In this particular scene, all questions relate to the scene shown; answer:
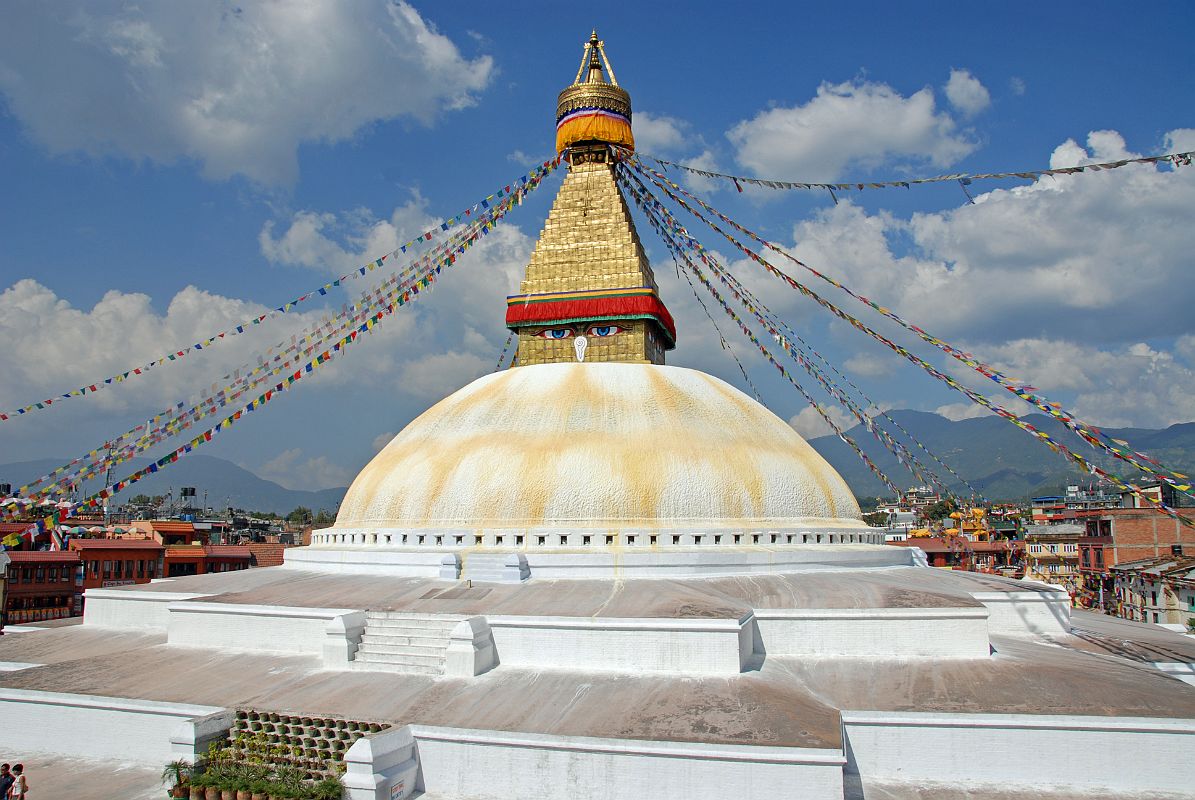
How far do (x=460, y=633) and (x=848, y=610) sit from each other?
4581 millimetres

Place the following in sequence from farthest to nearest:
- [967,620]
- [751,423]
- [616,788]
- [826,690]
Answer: [751,423] → [967,620] → [826,690] → [616,788]

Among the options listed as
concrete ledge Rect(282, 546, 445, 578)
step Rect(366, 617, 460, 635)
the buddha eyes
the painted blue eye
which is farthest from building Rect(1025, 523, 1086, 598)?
step Rect(366, 617, 460, 635)

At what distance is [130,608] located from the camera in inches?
510

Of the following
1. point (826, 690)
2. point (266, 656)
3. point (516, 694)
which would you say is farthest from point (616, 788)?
point (266, 656)

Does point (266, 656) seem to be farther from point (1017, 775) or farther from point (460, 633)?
point (1017, 775)

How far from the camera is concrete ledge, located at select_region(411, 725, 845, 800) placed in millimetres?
7012

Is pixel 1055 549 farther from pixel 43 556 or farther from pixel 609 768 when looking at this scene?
pixel 43 556

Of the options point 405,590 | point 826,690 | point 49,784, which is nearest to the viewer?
point 49,784

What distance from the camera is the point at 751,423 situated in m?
14.5

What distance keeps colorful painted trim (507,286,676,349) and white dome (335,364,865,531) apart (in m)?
1.47

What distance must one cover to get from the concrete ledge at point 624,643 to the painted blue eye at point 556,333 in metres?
7.81

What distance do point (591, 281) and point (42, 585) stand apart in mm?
20943

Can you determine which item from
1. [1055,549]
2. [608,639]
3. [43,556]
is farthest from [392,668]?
[1055,549]

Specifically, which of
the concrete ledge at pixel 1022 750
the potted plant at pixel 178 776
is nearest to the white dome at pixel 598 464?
the concrete ledge at pixel 1022 750
